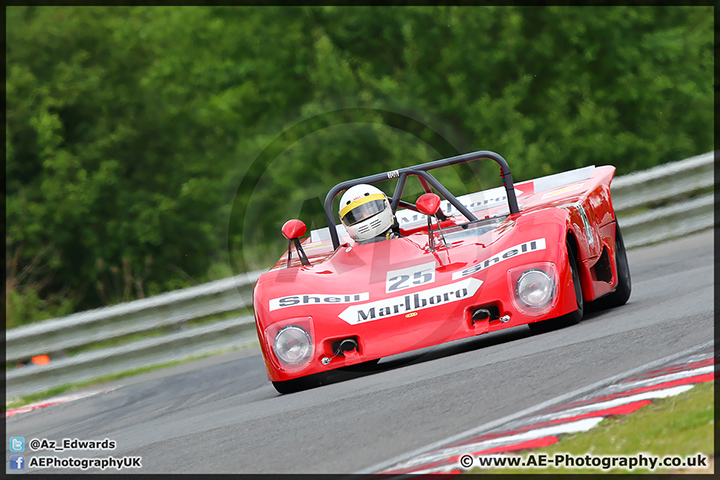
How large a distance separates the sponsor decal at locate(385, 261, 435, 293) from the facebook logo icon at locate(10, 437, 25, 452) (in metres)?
2.41

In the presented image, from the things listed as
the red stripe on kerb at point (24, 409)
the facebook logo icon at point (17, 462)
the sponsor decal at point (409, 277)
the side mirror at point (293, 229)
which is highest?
the side mirror at point (293, 229)

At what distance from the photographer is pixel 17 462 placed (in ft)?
15.9

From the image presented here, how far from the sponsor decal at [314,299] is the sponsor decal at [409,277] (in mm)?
155

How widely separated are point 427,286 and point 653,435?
2.01 meters

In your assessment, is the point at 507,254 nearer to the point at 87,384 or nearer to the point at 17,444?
the point at 17,444

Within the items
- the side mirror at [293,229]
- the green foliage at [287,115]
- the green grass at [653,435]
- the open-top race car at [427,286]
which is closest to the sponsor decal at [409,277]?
the open-top race car at [427,286]

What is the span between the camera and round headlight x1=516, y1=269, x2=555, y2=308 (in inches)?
189

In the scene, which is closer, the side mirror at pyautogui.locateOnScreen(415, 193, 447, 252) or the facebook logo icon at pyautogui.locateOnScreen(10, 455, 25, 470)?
the facebook logo icon at pyautogui.locateOnScreen(10, 455, 25, 470)

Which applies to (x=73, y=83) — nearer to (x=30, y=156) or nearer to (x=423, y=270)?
(x=30, y=156)

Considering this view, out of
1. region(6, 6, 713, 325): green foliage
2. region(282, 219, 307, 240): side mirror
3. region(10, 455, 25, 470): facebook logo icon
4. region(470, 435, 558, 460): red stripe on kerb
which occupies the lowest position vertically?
region(10, 455, 25, 470): facebook logo icon

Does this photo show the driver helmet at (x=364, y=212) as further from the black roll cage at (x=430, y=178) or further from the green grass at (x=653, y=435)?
the green grass at (x=653, y=435)

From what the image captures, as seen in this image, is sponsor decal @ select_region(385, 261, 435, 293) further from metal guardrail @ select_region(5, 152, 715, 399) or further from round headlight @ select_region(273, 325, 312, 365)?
metal guardrail @ select_region(5, 152, 715, 399)

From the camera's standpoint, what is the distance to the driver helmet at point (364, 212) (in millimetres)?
5871

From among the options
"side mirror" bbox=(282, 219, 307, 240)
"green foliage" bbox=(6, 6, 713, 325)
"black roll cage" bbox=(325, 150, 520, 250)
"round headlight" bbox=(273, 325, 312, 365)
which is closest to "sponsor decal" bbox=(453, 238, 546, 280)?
"round headlight" bbox=(273, 325, 312, 365)
